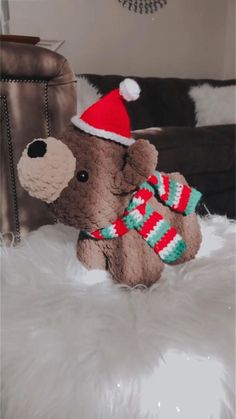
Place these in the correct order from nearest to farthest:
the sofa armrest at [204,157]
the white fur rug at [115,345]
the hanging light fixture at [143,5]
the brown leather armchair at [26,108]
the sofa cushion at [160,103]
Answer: the white fur rug at [115,345]
the brown leather armchair at [26,108]
the sofa armrest at [204,157]
the sofa cushion at [160,103]
the hanging light fixture at [143,5]

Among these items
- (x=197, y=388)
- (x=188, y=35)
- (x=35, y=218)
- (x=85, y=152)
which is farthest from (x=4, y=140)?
(x=188, y=35)

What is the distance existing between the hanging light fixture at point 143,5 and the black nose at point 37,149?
173cm

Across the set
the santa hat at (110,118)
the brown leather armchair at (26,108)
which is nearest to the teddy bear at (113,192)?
the santa hat at (110,118)

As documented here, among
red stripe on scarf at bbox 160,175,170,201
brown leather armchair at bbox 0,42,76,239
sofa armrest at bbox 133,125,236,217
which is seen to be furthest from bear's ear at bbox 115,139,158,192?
sofa armrest at bbox 133,125,236,217

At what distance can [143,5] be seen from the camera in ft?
6.68

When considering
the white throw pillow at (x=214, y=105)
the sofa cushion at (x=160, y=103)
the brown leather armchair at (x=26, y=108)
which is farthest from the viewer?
the white throw pillow at (x=214, y=105)

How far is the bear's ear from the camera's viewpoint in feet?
1.60

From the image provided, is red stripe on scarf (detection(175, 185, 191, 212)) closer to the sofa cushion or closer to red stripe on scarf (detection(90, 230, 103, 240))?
red stripe on scarf (detection(90, 230, 103, 240))

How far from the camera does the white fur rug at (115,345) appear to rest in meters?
0.42

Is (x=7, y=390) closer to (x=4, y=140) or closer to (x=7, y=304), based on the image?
(x=7, y=304)

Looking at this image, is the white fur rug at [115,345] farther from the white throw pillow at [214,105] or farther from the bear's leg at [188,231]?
the white throw pillow at [214,105]

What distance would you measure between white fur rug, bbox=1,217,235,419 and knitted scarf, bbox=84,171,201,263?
2.1 inches

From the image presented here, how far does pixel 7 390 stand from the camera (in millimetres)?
453

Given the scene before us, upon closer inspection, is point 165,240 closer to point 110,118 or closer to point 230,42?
point 110,118
